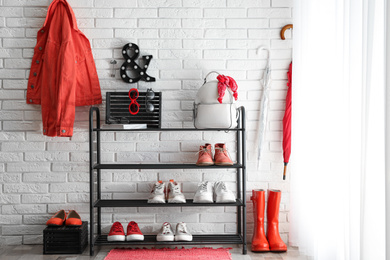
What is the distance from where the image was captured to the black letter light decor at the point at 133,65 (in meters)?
2.78

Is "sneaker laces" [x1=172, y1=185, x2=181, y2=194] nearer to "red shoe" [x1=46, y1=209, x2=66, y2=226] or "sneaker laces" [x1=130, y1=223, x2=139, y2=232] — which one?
"sneaker laces" [x1=130, y1=223, x2=139, y2=232]

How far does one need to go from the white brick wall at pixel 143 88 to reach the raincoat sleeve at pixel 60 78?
15 cm

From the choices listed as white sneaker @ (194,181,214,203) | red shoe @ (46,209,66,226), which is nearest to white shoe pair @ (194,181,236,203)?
white sneaker @ (194,181,214,203)

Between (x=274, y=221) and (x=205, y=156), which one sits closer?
(x=205, y=156)

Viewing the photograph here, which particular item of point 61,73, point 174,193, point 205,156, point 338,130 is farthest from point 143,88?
point 338,130

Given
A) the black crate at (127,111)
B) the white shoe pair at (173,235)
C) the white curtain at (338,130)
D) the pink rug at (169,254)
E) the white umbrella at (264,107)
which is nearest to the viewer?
the white curtain at (338,130)

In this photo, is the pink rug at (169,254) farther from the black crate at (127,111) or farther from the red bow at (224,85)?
the red bow at (224,85)

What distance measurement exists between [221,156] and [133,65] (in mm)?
936

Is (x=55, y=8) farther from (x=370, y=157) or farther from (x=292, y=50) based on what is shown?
(x=370, y=157)

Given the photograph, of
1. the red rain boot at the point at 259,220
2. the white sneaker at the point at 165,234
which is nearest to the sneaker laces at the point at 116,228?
the white sneaker at the point at 165,234

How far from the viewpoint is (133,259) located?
7.98 ft

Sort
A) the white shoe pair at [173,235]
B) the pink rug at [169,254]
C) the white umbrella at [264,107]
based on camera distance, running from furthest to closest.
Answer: the white umbrella at [264,107] < the white shoe pair at [173,235] < the pink rug at [169,254]

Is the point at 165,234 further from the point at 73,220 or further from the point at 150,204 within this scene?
the point at 73,220

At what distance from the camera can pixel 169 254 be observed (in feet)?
8.30
